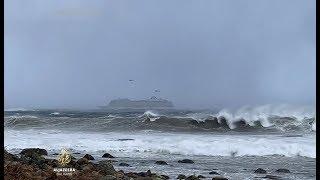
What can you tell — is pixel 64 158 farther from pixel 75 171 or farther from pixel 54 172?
pixel 54 172

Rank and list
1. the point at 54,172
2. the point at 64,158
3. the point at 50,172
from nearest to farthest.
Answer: the point at 54,172, the point at 50,172, the point at 64,158

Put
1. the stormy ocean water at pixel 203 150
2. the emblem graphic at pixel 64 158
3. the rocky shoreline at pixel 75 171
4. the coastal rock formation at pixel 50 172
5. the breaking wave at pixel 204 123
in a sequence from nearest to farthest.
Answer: the coastal rock formation at pixel 50 172 < the rocky shoreline at pixel 75 171 < the emblem graphic at pixel 64 158 < the stormy ocean water at pixel 203 150 < the breaking wave at pixel 204 123

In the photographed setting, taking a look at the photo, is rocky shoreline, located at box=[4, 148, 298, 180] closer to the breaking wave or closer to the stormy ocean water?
the stormy ocean water

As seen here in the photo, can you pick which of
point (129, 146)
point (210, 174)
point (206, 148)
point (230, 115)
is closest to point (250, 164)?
point (210, 174)

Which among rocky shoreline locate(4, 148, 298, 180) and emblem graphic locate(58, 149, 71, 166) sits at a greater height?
emblem graphic locate(58, 149, 71, 166)

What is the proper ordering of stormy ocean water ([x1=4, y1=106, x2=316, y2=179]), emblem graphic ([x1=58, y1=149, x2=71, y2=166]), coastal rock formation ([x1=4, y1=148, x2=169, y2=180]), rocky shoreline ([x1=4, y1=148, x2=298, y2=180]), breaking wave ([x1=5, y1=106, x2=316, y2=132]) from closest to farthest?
coastal rock formation ([x1=4, y1=148, x2=169, y2=180]) → rocky shoreline ([x1=4, y1=148, x2=298, y2=180]) → emblem graphic ([x1=58, y1=149, x2=71, y2=166]) → stormy ocean water ([x1=4, y1=106, x2=316, y2=179]) → breaking wave ([x1=5, y1=106, x2=316, y2=132])

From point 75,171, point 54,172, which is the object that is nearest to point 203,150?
point 75,171

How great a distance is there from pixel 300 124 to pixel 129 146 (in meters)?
15.2

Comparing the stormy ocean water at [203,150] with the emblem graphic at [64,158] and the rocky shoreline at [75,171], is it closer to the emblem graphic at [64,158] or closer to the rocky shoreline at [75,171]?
the rocky shoreline at [75,171]

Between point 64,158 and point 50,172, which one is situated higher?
point 64,158

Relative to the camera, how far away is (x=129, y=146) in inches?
658

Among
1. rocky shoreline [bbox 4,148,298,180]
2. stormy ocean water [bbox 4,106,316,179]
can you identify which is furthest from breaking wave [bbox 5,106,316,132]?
rocky shoreline [bbox 4,148,298,180]

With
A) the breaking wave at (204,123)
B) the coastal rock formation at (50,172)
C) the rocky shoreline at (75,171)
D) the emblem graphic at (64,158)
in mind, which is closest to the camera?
the coastal rock formation at (50,172)

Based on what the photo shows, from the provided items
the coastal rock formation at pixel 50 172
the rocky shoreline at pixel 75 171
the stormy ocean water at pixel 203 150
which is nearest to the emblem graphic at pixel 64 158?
the rocky shoreline at pixel 75 171
